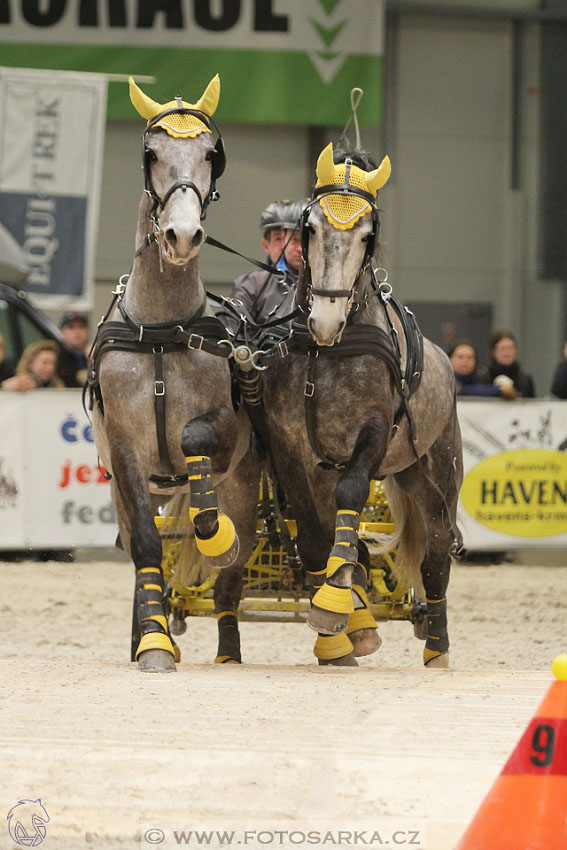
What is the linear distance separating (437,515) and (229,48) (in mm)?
9194

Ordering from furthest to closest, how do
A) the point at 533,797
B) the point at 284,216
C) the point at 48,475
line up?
the point at 48,475 < the point at 284,216 < the point at 533,797

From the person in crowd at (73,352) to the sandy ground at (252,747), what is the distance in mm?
5222

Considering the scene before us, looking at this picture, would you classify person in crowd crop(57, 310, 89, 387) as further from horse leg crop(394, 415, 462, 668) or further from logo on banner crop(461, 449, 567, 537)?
horse leg crop(394, 415, 462, 668)

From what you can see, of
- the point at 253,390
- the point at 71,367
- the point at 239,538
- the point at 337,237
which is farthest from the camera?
the point at 71,367

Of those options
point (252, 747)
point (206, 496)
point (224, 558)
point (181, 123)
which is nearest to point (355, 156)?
point (181, 123)

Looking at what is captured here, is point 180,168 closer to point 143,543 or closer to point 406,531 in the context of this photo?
point 143,543

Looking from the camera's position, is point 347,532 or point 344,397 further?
point 344,397

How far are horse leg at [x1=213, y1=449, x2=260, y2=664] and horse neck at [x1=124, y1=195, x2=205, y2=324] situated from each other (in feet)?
2.74

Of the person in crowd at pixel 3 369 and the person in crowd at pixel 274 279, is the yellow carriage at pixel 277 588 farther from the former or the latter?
the person in crowd at pixel 3 369

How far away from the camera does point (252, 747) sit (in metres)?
3.53

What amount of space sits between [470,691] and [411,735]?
766 millimetres

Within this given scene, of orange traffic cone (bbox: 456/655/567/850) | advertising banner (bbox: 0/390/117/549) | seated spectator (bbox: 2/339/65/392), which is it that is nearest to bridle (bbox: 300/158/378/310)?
orange traffic cone (bbox: 456/655/567/850)

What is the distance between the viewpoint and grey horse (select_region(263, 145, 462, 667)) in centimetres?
488

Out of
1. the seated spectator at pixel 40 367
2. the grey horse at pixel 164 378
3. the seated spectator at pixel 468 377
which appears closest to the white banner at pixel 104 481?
the seated spectator at pixel 468 377
